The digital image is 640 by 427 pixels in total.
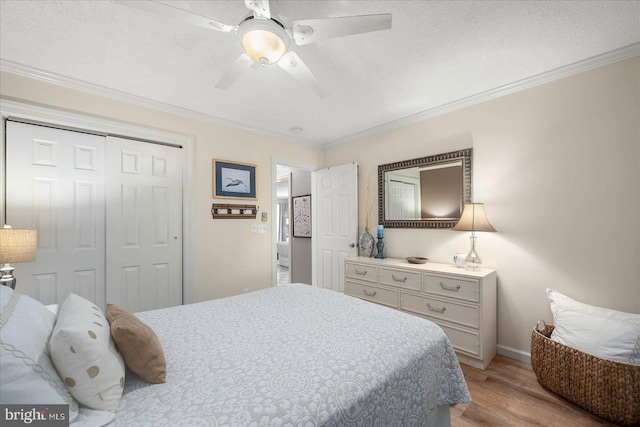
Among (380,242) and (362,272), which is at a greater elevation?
(380,242)

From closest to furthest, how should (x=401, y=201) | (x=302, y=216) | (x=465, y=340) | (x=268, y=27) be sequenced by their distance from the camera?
(x=268, y=27), (x=465, y=340), (x=401, y=201), (x=302, y=216)

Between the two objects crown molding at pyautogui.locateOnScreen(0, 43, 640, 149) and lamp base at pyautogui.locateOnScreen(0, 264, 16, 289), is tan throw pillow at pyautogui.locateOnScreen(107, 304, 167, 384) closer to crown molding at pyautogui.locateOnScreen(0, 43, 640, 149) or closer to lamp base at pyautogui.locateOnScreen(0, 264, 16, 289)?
lamp base at pyautogui.locateOnScreen(0, 264, 16, 289)

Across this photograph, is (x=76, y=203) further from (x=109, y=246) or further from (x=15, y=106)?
(x=15, y=106)

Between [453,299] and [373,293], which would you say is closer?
[453,299]

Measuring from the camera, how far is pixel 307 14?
63.0 inches

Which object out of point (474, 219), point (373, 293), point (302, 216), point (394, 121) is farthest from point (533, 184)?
point (302, 216)

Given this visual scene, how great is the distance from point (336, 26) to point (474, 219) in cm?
203

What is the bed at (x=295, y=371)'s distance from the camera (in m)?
0.80

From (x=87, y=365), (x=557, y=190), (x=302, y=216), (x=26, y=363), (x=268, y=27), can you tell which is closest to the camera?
(x=26, y=363)

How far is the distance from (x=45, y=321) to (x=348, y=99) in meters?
2.69

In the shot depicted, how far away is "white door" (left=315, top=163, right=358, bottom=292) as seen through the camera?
12.4 feet

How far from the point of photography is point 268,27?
1.37 meters

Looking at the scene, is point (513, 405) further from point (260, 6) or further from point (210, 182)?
point (210, 182)

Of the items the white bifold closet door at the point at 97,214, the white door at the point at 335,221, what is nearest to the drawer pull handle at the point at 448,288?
the white door at the point at 335,221
